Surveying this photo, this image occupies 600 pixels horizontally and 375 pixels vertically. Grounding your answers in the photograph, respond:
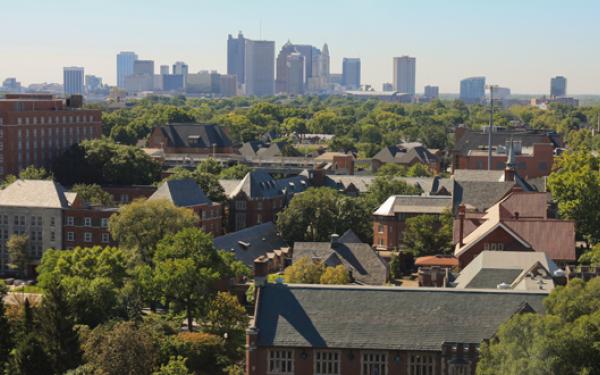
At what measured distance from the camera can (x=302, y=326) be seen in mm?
52281

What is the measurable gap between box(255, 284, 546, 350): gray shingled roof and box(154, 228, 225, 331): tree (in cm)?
1733

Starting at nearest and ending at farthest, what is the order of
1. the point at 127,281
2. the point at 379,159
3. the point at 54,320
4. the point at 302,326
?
the point at 302,326, the point at 54,320, the point at 127,281, the point at 379,159

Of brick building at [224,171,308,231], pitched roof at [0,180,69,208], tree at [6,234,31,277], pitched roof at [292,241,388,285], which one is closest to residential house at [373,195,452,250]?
brick building at [224,171,308,231]

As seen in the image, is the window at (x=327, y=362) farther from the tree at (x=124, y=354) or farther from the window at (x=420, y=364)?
the tree at (x=124, y=354)

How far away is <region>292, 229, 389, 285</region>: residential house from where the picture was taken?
8650 centimetres

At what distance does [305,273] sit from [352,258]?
467 inches

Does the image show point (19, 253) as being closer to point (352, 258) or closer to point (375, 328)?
point (352, 258)

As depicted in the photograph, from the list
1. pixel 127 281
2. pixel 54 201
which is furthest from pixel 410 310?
pixel 54 201

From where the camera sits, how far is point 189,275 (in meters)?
69.8

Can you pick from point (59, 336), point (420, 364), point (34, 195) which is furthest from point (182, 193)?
point (420, 364)

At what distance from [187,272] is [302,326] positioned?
18.7 meters

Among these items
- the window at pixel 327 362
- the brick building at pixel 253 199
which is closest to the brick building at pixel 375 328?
the window at pixel 327 362

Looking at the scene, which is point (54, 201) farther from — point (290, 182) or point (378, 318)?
point (378, 318)

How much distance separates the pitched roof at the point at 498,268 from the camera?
6394 centimetres
